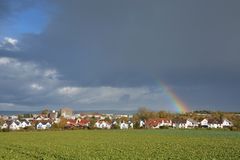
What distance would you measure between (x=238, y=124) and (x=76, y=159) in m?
135

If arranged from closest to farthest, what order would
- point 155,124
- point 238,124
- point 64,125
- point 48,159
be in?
point 48,159
point 238,124
point 64,125
point 155,124

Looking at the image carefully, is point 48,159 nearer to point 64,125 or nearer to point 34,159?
→ point 34,159

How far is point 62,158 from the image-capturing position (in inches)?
1479

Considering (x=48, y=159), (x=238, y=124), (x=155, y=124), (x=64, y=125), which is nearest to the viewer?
(x=48, y=159)

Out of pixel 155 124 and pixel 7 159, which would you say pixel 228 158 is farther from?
pixel 155 124

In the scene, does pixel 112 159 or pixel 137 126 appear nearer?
pixel 112 159

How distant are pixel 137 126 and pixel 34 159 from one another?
480ft

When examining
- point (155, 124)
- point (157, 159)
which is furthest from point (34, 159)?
point (155, 124)

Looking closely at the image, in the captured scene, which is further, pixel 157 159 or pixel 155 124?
pixel 155 124

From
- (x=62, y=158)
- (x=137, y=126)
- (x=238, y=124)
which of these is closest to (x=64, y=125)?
(x=137, y=126)

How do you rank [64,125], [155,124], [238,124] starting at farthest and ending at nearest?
[155,124] → [64,125] → [238,124]

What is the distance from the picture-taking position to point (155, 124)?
19175 centimetres

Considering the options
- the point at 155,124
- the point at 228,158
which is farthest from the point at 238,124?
the point at 228,158

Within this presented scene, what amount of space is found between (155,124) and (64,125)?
141 ft
